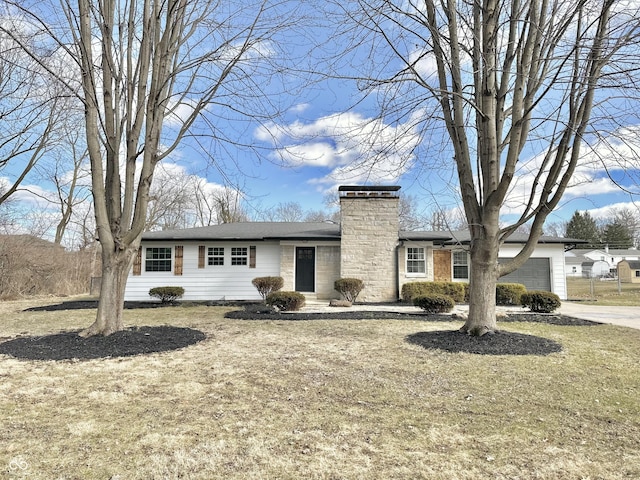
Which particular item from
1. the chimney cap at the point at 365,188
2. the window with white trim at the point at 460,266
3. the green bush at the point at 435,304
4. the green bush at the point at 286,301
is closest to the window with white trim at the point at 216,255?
the green bush at the point at 286,301

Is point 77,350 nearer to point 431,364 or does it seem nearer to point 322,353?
point 322,353

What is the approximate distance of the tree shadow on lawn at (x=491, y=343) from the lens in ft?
19.2

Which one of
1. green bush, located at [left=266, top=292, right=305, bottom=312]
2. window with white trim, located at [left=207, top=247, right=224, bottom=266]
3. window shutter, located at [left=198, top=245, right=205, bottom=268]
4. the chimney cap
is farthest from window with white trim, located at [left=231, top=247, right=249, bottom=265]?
the chimney cap

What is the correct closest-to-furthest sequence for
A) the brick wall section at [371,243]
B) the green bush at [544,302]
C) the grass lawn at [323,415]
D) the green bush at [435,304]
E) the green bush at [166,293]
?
the grass lawn at [323,415] < the green bush at [435,304] < the green bush at [544,302] < the green bush at [166,293] < the brick wall section at [371,243]

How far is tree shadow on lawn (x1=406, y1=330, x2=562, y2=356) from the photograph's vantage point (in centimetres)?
586

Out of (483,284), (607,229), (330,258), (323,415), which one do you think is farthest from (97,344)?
(607,229)

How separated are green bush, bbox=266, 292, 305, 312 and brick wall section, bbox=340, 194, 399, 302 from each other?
11.0 ft

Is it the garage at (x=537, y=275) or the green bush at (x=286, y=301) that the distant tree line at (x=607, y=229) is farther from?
the green bush at (x=286, y=301)

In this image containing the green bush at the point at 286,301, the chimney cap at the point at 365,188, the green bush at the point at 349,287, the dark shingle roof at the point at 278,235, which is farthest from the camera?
the dark shingle roof at the point at 278,235

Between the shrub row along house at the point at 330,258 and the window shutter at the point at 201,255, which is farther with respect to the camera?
the window shutter at the point at 201,255

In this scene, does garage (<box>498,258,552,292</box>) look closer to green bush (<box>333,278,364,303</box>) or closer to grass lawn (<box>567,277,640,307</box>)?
grass lawn (<box>567,277,640,307</box>)

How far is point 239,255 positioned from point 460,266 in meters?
8.89

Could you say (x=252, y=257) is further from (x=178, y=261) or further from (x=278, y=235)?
(x=178, y=261)

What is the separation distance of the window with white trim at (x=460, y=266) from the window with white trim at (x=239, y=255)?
27.5 ft
